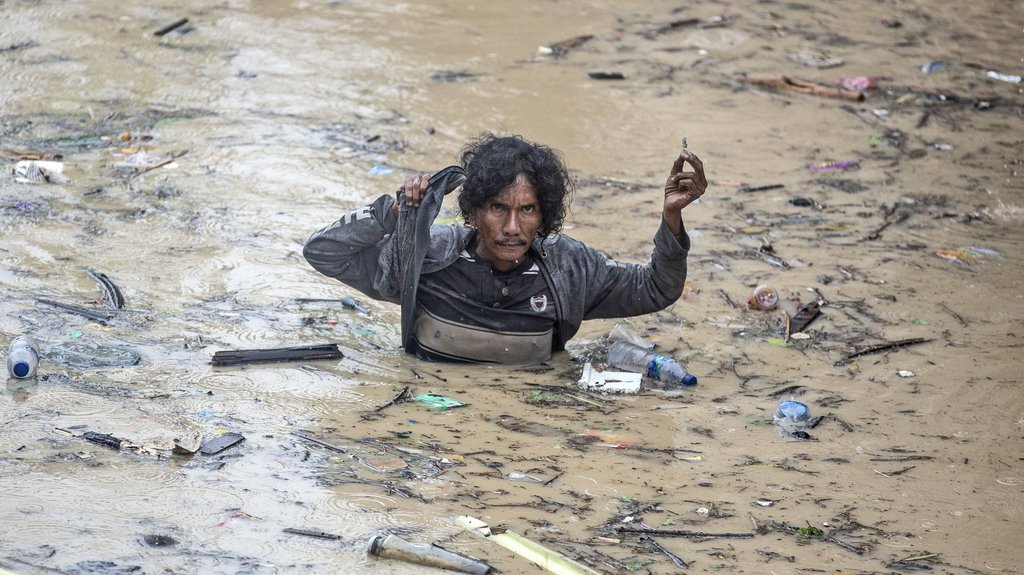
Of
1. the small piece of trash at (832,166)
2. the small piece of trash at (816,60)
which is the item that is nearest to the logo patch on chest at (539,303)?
the small piece of trash at (832,166)

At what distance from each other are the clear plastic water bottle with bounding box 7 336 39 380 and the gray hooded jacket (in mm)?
1125

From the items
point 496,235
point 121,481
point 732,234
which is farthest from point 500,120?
point 121,481

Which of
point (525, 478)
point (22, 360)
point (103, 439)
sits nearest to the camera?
point (103, 439)

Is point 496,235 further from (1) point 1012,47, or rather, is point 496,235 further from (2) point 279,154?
(1) point 1012,47

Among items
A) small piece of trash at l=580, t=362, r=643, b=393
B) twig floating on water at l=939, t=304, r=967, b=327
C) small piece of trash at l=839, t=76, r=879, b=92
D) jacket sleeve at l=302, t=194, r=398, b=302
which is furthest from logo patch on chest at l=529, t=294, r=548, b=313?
small piece of trash at l=839, t=76, r=879, b=92

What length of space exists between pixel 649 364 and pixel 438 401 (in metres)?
1.04

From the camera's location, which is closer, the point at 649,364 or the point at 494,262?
the point at 494,262

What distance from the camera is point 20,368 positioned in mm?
3852

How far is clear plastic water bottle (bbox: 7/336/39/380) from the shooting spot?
385 centimetres

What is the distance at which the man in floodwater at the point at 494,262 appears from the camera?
14.6 feet

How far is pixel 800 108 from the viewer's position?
28.5 feet

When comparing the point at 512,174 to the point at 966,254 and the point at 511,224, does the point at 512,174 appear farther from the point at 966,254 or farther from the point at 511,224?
the point at 966,254

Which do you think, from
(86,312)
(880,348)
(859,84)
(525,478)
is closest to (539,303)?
(525,478)

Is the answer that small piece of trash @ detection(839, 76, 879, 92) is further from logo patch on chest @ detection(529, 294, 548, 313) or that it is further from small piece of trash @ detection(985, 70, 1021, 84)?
logo patch on chest @ detection(529, 294, 548, 313)
